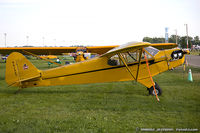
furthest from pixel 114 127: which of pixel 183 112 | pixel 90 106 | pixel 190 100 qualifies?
pixel 190 100

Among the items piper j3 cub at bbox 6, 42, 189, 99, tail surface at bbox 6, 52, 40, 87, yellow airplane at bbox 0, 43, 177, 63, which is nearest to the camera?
piper j3 cub at bbox 6, 42, 189, 99

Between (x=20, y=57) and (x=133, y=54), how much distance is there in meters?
4.43

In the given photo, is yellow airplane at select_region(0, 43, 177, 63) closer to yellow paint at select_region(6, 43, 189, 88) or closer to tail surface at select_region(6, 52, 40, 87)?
tail surface at select_region(6, 52, 40, 87)

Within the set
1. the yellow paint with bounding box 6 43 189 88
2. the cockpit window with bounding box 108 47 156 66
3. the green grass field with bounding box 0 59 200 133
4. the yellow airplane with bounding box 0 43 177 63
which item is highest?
the yellow airplane with bounding box 0 43 177 63

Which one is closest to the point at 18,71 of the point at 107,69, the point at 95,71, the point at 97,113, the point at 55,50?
the point at 95,71

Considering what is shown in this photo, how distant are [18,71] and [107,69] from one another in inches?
137

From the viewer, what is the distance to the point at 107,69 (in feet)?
22.7

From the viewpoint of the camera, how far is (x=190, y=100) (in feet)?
Result: 19.3

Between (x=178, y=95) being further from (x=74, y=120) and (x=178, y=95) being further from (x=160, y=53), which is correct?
(x=74, y=120)

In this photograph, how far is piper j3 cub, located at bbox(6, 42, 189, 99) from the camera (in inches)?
267

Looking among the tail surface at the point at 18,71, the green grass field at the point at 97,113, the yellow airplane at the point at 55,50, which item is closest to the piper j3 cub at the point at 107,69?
the tail surface at the point at 18,71

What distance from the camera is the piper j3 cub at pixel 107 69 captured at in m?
6.77

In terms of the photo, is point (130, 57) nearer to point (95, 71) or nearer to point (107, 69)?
point (107, 69)

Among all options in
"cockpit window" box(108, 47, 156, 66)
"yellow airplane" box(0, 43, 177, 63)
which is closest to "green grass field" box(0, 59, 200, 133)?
"cockpit window" box(108, 47, 156, 66)
